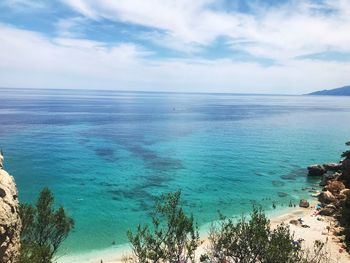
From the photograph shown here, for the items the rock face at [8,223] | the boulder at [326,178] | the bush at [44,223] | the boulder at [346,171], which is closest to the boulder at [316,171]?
the boulder at [326,178]

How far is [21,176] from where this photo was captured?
7788 centimetres

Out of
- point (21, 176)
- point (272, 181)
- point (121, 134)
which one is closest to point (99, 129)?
point (121, 134)

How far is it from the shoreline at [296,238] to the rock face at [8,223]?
23356 mm

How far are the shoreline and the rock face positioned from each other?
23.4m

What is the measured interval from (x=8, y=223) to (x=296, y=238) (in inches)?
1608

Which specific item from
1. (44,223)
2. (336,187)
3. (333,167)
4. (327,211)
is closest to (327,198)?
(327,211)

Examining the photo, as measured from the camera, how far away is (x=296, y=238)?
51.0 metres

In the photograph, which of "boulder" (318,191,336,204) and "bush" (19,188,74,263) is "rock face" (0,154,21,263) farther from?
"boulder" (318,191,336,204)

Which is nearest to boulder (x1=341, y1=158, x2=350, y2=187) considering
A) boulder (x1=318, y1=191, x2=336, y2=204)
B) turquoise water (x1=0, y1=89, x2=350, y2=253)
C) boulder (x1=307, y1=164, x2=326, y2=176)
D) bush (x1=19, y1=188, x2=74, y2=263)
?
turquoise water (x1=0, y1=89, x2=350, y2=253)

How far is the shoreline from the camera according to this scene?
46.2 meters

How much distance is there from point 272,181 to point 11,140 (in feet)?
271

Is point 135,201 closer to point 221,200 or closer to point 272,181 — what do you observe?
point 221,200

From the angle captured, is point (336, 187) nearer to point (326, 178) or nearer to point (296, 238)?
point (326, 178)

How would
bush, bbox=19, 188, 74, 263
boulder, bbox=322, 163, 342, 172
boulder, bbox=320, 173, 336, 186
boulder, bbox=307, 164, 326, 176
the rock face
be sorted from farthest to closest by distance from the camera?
1. boulder, bbox=322, 163, 342, 172
2. boulder, bbox=307, 164, 326, 176
3. boulder, bbox=320, 173, 336, 186
4. bush, bbox=19, 188, 74, 263
5. the rock face
